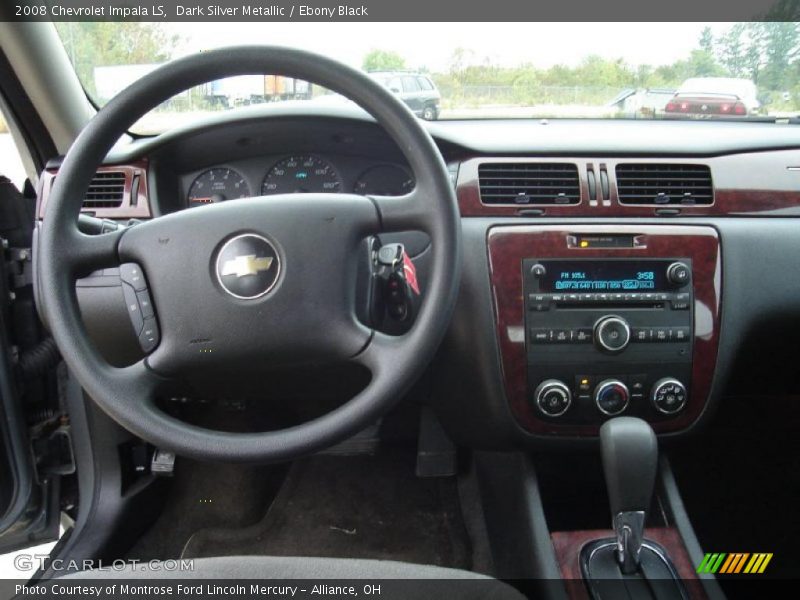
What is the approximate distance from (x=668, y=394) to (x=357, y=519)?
3.55ft

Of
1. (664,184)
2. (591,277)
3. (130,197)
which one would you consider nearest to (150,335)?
(130,197)

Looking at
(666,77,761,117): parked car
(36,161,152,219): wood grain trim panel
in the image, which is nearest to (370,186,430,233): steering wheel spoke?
(36,161,152,219): wood grain trim panel

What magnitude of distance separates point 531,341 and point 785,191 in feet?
2.54

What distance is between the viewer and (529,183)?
5.54 feet

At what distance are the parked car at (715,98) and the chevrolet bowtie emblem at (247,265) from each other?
1313 millimetres

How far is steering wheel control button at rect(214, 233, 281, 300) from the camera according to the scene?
3.99ft

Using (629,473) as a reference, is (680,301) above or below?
above

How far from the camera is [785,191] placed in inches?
69.1

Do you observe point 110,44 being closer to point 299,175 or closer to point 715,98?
point 299,175

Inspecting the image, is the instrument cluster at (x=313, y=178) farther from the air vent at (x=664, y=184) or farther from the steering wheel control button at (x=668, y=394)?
the steering wheel control button at (x=668, y=394)

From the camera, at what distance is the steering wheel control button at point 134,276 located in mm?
1284

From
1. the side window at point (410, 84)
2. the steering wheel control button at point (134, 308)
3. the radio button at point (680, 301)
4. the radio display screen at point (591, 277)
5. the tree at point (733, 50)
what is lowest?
the radio button at point (680, 301)

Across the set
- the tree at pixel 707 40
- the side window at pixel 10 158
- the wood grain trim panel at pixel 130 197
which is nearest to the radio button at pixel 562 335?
the tree at pixel 707 40

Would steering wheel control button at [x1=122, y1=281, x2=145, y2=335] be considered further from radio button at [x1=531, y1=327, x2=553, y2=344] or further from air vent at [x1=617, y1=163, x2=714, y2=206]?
air vent at [x1=617, y1=163, x2=714, y2=206]
